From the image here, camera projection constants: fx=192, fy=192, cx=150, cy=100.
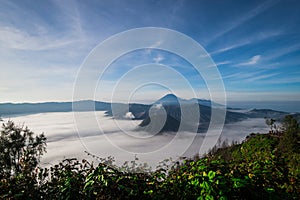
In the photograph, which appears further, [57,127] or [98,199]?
[57,127]

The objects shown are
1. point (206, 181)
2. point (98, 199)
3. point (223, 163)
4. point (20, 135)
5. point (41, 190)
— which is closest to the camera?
point (206, 181)

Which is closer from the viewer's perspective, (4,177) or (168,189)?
(168,189)

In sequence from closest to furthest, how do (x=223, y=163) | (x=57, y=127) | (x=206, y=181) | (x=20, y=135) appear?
(x=206, y=181)
(x=223, y=163)
(x=20, y=135)
(x=57, y=127)

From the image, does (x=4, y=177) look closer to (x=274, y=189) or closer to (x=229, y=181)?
(x=229, y=181)

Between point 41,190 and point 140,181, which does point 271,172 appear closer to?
point 140,181

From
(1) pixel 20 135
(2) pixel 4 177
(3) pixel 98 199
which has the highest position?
(2) pixel 4 177

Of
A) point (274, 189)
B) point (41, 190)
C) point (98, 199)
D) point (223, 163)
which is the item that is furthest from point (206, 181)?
point (41, 190)

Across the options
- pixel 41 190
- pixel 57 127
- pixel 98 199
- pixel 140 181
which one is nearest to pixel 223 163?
pixel 140 181

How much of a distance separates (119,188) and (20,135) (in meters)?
41.3

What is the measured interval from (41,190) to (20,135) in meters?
40.6

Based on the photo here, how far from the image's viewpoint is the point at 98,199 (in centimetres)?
245

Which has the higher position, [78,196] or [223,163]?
[223,163]

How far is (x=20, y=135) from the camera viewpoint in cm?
3588

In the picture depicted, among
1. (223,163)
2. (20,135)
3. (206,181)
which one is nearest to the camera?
(206,181)
